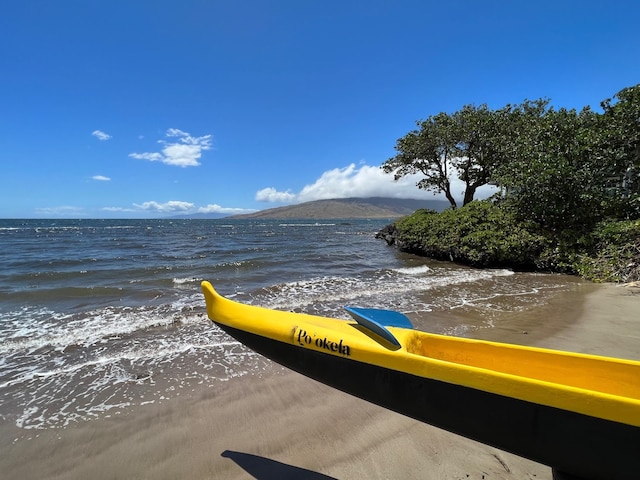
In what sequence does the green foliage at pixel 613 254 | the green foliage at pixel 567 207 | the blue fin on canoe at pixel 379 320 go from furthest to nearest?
1. the green foliage at pixel 567 207
2. the green foliage at pixel 613 254
3. the blue fin on canoe at pixel 379 320

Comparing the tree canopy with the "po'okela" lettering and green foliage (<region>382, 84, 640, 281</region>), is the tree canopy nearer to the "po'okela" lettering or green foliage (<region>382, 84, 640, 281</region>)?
green foliage (<region>382, 84, 640, 281</region>)

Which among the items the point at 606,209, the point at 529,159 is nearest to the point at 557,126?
the point at 529,159

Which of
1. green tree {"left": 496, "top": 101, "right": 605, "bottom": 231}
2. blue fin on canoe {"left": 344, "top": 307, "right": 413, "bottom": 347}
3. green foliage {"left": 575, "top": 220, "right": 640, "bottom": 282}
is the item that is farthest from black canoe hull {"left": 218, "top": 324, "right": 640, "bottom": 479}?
green tree {"left": 496, "top": 101, "right": 605, "bottom": 231}

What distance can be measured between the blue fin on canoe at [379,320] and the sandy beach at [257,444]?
1132 millimetres

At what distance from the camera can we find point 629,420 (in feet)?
4.96

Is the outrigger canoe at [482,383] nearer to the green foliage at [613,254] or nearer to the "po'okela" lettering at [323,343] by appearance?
the "po'okela" lettering at [323,343]

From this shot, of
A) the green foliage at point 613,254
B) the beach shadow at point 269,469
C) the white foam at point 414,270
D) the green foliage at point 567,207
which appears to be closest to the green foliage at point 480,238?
the green foliage at point 567,207

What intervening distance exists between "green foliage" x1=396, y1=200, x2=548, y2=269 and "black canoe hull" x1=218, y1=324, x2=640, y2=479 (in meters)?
13.2

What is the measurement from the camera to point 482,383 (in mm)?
1809

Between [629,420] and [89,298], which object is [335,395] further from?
[89,298]

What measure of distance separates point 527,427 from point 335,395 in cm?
236

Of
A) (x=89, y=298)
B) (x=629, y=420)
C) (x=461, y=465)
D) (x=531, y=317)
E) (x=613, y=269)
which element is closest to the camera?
(x=629, y=420)

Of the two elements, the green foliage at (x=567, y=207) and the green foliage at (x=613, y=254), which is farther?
the green foliage at (x=567, y=207)

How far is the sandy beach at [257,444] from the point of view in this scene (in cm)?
260
